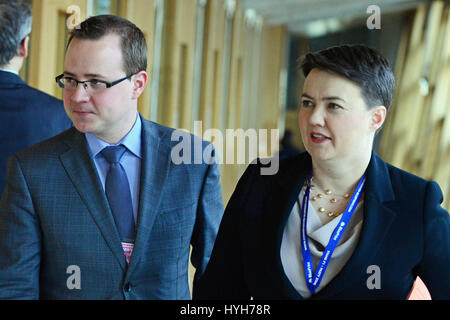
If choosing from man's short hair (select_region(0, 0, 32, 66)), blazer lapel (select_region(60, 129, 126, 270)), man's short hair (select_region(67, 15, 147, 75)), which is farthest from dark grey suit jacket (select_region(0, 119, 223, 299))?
man's short hair (select_region(0, 0, 32, 66))

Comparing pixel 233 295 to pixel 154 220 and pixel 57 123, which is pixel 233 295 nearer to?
pixel 154 220

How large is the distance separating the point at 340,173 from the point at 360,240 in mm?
214

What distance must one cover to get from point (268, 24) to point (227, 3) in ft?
19.7

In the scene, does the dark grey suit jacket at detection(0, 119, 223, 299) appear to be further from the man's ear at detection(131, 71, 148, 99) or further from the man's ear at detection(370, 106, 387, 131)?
the man's ear at detection(370, 106, 387, 131)

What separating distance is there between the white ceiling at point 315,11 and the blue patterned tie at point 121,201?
36.0 ft

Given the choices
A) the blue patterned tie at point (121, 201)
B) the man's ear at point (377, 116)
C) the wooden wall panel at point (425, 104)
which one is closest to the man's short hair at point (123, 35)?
the blue patterned tie at point (121, 201)

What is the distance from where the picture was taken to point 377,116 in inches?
61.4

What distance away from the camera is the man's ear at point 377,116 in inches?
60.8

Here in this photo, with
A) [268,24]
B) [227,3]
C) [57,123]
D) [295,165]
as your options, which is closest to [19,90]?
[57,123]

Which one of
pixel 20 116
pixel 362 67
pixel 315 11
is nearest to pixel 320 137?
pixel 362 67

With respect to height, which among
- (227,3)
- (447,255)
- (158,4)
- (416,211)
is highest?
(227,3)

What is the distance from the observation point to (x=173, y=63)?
6.34m

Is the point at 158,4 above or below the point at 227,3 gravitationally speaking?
below

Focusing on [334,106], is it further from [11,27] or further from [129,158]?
[11,27]
